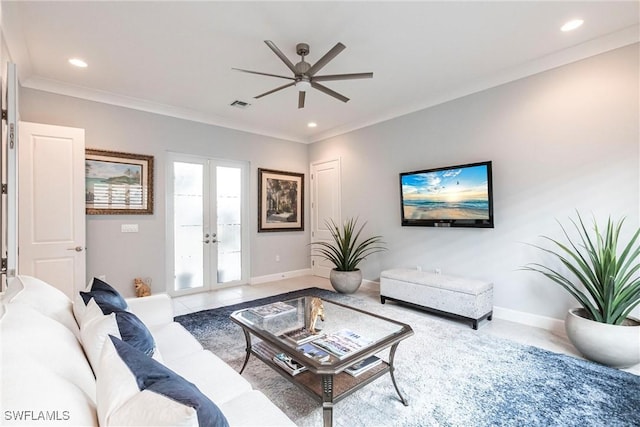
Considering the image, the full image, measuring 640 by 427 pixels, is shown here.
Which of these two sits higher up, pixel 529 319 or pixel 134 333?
pixel 134 333

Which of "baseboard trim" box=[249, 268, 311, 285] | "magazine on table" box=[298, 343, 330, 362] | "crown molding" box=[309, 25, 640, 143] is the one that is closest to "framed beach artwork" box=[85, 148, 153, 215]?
"baseboard trim" box=[249, 268, 311, 285]

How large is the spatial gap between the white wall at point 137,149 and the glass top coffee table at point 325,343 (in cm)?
267

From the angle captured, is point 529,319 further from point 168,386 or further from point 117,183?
point 117,183

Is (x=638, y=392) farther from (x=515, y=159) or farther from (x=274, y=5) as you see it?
(x=274, y=5)

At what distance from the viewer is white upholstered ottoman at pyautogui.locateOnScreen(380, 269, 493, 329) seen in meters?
3.23

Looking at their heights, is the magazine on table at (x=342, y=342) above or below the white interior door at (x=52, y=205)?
below

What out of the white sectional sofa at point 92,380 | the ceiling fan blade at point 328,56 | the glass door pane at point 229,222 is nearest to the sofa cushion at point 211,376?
the white sectional sofa at point 92,380

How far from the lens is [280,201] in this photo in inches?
226

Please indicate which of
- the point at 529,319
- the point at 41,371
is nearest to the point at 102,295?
the point at 41,371

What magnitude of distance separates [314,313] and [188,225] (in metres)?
3.12

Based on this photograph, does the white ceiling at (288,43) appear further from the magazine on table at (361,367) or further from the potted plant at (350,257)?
the magazine on table at (361,367)

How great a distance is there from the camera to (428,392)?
6.74 feet

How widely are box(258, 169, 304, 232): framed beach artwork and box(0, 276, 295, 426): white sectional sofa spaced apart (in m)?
4.00

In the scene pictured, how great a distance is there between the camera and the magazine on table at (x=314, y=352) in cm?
166
